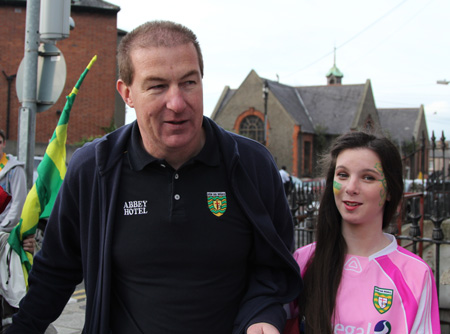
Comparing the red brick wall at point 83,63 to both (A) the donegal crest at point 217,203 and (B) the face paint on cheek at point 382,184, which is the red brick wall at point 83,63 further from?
(A) the donegal crest at point 217,203

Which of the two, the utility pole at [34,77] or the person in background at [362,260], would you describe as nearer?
the person in background at [362,260]

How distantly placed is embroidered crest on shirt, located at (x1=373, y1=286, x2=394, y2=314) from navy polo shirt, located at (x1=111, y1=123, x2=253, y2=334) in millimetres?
650

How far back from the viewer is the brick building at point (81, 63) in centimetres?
2594

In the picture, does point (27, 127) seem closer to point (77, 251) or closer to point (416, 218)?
point (77, 251)

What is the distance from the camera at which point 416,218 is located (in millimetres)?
4410

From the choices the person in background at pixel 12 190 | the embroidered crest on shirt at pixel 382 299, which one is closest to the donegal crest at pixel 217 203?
the embroidered crest on shirt at pixel 382 299

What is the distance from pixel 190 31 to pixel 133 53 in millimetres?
266

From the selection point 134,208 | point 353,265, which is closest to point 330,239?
point 353,265

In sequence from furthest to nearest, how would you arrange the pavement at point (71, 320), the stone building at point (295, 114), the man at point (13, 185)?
the stone building at point (295, 114)
the pavement at point (71, 320)
the man at point (13, 185)

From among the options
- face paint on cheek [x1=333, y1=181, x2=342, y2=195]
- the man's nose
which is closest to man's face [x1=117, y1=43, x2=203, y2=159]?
the man's nose

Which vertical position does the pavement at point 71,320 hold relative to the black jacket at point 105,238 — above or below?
below

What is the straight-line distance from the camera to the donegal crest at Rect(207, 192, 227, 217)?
208cm

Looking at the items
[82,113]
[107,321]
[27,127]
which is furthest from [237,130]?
[107,321]

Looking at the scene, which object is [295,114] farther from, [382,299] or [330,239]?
[382,299]
